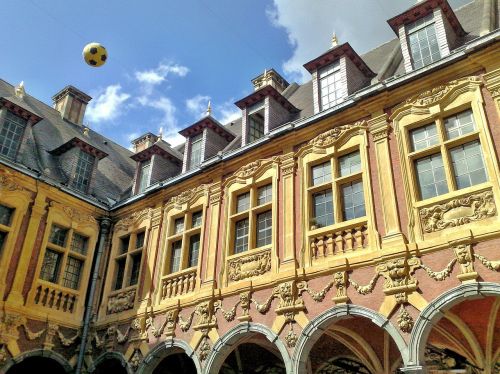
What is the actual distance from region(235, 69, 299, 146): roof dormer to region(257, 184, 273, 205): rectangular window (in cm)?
143

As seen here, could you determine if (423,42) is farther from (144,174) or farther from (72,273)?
(72,273)

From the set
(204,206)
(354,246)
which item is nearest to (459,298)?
(354,246)

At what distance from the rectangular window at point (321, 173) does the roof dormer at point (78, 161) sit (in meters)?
7.45

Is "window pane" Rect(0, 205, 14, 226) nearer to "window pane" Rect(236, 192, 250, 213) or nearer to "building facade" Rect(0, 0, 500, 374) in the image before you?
"building facade" Rect(0, 0, 500, 374)

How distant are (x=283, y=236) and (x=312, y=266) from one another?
3.46 ft

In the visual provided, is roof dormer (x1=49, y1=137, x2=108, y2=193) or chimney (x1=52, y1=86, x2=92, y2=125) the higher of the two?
chimney (x1=52, y1=86, x2=92, y2=125)

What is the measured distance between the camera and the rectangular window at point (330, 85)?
11.1m

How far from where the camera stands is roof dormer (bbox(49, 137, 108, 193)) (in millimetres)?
14383

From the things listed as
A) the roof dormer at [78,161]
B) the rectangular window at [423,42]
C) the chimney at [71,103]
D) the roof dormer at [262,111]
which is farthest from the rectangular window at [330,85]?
the chimney at [71,103]

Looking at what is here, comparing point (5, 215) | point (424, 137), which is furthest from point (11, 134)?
point (424, 137)

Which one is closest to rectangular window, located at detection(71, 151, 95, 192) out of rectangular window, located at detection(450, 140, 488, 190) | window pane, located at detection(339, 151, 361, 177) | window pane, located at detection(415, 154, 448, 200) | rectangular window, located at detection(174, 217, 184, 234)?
rectangular window, located at detection(174, 217, 184, 234)

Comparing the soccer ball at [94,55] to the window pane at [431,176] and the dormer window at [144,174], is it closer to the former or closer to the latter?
the dormer window at [144,174]

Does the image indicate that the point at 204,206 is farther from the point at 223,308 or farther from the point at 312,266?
the point at 312,266

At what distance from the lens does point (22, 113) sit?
1357 centimetres
